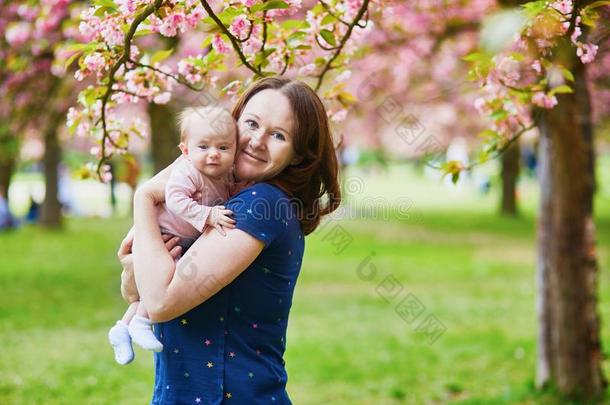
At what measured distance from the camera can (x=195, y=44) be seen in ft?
29.1

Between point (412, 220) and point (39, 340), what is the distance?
14.5 metres

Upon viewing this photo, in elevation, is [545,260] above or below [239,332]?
below

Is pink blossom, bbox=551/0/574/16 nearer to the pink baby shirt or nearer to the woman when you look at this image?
the woman

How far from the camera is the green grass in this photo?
6105mm

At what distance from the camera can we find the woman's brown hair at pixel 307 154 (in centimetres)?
205

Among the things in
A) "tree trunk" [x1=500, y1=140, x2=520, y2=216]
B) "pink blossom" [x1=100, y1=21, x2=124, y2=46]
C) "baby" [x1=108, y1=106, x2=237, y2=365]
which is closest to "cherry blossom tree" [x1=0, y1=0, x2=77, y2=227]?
"pink blossom" [x1=100, y1=21, x2=124, y2=46]

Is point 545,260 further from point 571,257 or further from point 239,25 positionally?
point 239,25

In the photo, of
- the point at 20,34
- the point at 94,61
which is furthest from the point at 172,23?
the point at 20,34

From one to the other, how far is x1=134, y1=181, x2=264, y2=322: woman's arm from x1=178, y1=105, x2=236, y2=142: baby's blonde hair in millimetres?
293

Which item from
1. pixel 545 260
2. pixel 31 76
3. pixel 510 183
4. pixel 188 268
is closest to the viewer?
pixel 188 268

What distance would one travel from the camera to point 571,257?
5059 mm

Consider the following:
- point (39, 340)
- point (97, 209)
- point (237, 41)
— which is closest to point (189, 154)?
point (237, 41)

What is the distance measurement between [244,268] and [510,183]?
2020 centimetres

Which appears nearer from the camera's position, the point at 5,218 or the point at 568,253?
the point at 568,253
